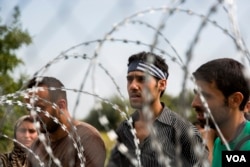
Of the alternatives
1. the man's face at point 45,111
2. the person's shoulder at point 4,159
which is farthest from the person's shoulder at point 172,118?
the person's shoulder at point 4,159

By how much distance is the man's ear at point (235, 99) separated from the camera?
335 centimetres

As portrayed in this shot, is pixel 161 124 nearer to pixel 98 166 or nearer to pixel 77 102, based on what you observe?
pixel 98 166

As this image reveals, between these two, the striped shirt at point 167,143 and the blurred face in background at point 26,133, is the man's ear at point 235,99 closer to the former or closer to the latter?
the striped shirt at point 167,143

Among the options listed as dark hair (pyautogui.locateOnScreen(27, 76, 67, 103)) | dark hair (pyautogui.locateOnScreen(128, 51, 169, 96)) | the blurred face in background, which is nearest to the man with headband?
dark hair (pyautogui.locateOnScreen(128, 51, 169, 96))

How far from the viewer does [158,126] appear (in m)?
4.01

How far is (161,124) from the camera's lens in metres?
4.03

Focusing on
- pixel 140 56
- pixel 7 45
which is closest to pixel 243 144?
pixel 140 56

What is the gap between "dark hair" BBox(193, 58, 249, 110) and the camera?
3381 mm

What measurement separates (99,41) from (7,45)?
18.0 metres

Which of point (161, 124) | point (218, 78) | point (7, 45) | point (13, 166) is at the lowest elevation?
point (13, 166)

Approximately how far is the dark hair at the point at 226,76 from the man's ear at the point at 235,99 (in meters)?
0.02

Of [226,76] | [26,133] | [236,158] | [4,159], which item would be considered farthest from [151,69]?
[26,133]

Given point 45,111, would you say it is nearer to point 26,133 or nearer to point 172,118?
point 172,118

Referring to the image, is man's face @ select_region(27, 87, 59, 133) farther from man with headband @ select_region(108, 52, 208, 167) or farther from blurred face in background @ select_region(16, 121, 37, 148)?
blurred face in background @ select_region(16, 121, 37, 148)
